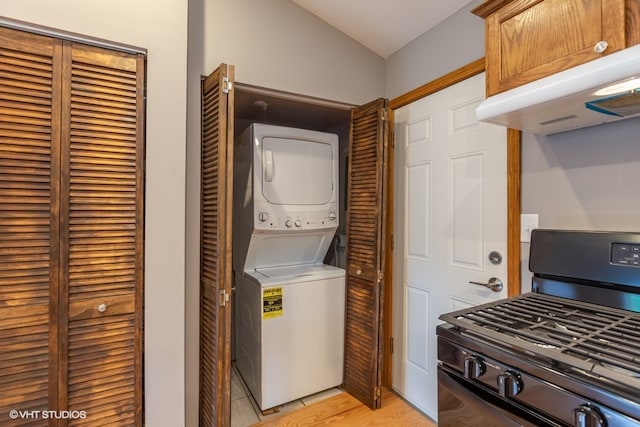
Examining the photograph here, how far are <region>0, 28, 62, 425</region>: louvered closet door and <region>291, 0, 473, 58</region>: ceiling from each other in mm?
1451

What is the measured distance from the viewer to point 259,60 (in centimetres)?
192

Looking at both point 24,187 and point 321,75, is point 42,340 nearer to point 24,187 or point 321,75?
point 24,187

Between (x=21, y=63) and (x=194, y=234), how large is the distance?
980mm

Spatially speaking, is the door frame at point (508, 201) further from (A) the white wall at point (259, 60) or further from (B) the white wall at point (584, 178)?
(A) the white wall at point (259, 60)

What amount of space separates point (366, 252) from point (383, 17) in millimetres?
1483

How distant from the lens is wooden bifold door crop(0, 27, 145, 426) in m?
1.26

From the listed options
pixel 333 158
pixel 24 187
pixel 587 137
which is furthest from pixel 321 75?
pixel 24 187

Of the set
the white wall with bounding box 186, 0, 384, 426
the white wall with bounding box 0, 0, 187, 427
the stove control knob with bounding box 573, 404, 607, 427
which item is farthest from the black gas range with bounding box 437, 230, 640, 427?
the white wall with bounding box 186, 0, 384, 426

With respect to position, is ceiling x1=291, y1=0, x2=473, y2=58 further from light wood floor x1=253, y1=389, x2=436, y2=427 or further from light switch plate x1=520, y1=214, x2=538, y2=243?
light wood floor x1=253, y1=389, x2=436, y2=427

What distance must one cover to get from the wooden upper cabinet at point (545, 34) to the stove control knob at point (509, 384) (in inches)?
37.2

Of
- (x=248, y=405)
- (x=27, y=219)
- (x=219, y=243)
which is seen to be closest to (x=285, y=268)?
(x=248, y=405)

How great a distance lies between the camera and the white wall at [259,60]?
5.75ft

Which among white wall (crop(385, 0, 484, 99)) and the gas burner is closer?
the gas burner

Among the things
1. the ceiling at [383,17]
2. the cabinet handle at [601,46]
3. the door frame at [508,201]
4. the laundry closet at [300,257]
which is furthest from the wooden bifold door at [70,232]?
the cabinet handle at [601,46]
